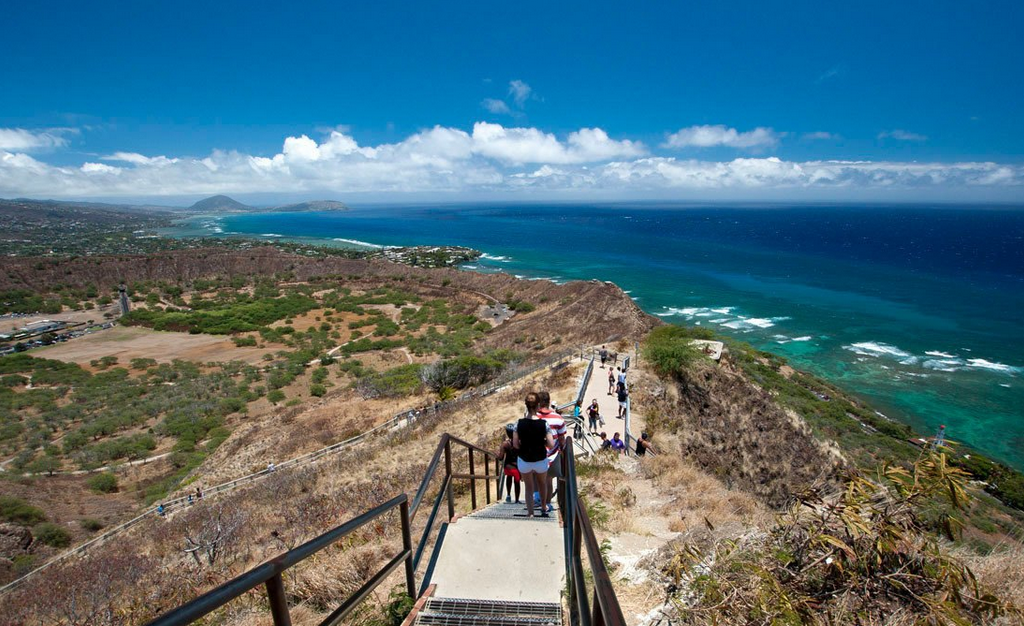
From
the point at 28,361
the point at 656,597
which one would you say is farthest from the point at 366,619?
the point at 28,361

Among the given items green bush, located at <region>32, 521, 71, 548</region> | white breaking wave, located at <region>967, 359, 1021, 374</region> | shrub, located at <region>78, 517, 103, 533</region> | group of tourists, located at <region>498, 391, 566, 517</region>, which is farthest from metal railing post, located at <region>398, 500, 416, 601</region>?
white breaking wave, located at <region>967, 359, 1021, 374</region>

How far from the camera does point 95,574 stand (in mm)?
7852

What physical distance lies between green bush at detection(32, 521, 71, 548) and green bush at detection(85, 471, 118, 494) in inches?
138

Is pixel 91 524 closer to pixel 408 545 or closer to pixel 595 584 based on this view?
pixel 408 545

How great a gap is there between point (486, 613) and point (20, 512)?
19.2m

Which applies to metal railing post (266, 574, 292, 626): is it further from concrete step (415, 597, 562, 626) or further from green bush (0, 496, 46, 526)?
green bush (0, 496, 46, 526)

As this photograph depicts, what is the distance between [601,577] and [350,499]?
8386 mm

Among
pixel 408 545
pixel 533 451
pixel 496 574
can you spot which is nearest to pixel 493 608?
pixel 496 574

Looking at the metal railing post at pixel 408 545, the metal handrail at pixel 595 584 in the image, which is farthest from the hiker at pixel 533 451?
the metal railing post at pixel 408 545

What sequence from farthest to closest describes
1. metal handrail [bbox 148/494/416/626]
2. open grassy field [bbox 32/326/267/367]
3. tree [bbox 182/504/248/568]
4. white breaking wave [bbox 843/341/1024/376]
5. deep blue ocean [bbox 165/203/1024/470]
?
open grassy field [bbox 32/326/267/367] → white breaking wave [bbox 843/341/1024/376] → deep blue ocean [bbox 165/203/1024/470] → tree [bbox 182/504/248/568] → metal handrail [bbox 148/494/416/626]

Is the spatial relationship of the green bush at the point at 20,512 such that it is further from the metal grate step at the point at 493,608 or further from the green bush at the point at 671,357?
the green bush at the point at 671,357

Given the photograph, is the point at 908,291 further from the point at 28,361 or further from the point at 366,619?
the point at 28,361

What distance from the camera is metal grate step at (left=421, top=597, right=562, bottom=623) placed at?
11.6 ft

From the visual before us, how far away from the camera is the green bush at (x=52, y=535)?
521 inches
